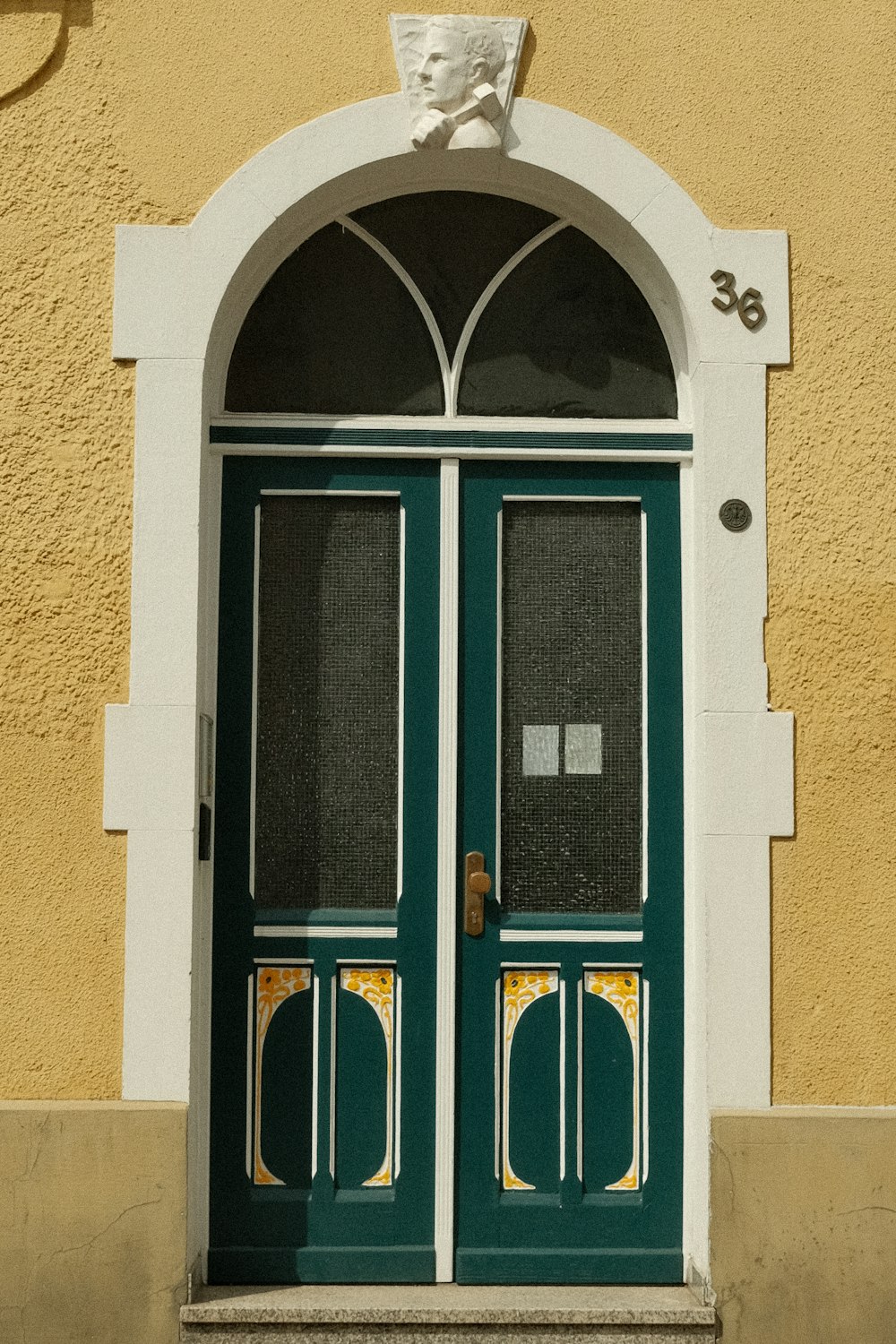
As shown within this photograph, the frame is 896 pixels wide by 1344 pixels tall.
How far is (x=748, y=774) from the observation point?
14.8ft

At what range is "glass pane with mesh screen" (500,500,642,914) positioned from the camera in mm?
4730

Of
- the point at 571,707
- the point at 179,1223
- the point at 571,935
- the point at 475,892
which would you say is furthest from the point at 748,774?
the point at 179,1223

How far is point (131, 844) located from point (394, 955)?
90 cm

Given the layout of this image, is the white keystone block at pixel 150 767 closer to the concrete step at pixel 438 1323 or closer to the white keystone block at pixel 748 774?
the concrete step at pixel 438 1323

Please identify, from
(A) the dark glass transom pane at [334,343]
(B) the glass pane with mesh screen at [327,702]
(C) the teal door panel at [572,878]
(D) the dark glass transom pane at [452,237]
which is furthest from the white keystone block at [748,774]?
(D) the dark glass transom pane at [452,237]

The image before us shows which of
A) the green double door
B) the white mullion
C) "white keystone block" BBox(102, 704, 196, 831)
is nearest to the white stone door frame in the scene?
"white keystone block" BBox(102, 704, 196, 831)

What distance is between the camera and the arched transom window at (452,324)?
486cm

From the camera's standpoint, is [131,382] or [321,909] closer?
[131,382]

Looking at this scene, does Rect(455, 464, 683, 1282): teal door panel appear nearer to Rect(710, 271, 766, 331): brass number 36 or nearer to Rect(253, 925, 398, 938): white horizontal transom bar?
Rect(253, 925, 398, 938): white horizontal transom bar

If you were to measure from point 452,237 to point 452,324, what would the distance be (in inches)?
11.6

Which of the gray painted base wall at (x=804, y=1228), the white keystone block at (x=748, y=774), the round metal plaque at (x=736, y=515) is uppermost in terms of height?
the round metal plaque at (x=736, y=515)

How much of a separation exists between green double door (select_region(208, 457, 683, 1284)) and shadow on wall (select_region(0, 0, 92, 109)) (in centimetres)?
134

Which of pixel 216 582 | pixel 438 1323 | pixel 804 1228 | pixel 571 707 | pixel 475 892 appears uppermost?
pixel 216 582

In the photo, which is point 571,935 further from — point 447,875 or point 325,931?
point 325,931
